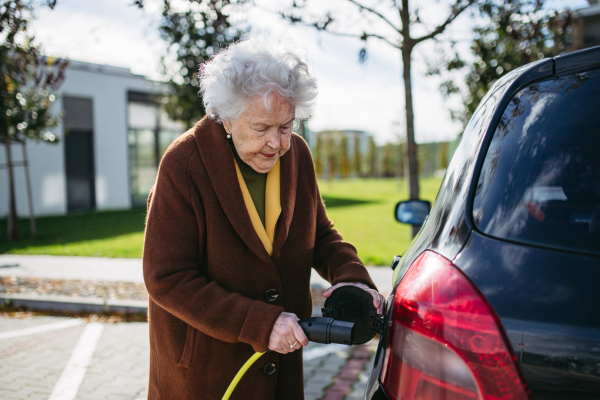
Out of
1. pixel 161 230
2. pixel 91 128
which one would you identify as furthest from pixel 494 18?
pixel 91 128

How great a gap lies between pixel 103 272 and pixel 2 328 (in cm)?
228

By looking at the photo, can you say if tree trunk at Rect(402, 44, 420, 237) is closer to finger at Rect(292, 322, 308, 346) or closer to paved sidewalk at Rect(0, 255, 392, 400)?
paved sidewalk at Rect(0, 255, 392, 400)

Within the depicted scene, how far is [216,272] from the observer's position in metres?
1.68

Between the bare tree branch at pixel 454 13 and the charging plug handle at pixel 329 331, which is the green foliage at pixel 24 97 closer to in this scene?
the bare tree branch at pixel 454 13

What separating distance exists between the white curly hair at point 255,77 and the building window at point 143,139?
61.4ft

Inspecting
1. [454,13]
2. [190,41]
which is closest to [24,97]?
[190,41]

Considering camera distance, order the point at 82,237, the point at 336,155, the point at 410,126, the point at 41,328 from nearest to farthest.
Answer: the point at 410,126 < the point at 41,328 < the point at 82,237 < the point at 336,155

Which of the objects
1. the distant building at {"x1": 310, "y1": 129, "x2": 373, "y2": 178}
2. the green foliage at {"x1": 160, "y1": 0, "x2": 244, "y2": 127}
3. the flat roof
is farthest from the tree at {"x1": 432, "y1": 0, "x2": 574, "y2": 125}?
the distant building at {"x1": 310, "y1": 129, "x2": 373, "y2": 178}

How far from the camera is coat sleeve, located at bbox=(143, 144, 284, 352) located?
1.49m

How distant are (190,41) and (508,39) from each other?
169 inches

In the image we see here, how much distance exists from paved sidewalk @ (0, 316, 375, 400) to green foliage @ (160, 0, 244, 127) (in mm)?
2565

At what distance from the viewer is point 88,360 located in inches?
167

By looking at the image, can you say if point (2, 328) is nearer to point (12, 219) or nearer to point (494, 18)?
point (494, 18)

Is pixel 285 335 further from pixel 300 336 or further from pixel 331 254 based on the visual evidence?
pixel 331 254
